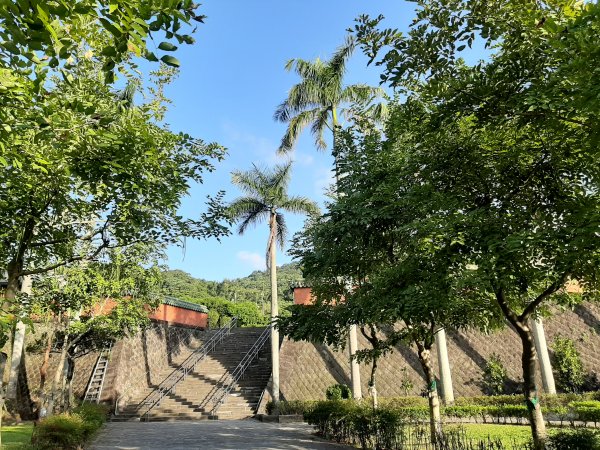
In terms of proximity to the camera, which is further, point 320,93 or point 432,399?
point 320,93

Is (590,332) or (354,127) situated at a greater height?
(354,127)

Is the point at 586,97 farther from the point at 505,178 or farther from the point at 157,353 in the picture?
the point at 157,353

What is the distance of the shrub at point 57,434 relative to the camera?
896 centimetres

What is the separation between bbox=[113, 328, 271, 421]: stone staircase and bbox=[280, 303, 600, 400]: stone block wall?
164cm

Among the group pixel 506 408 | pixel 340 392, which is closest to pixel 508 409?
pixel 506 408

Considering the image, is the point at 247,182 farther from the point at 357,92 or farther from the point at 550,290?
the point at 550,290

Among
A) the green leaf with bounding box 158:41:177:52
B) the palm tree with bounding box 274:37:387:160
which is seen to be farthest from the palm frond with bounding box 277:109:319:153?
the green leaf with bounding box 158:41:177:52

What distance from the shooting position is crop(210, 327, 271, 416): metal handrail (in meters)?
19.2

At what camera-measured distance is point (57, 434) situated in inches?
359

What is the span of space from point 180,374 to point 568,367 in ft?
61.2

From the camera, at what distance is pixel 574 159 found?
5492 mm

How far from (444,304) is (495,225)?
1.23 meters

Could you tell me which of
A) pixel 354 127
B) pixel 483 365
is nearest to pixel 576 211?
pixel 354 127

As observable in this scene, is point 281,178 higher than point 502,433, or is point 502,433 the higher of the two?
point 281,178
